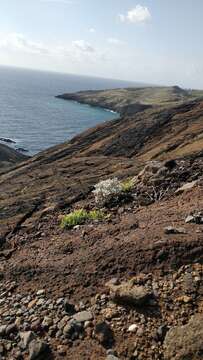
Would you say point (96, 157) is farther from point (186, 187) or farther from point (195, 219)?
point (195, 219)

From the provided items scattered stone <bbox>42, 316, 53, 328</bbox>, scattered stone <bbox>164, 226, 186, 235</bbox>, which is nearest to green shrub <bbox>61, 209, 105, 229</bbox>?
scattered stone <bbox>164, 226, 186, 235</bbox>

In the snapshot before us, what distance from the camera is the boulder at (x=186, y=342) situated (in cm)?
692

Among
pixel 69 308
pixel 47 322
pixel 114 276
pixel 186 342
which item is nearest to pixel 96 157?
pixel 114 276

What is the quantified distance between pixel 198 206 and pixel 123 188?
425 centimetres

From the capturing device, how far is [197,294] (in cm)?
837

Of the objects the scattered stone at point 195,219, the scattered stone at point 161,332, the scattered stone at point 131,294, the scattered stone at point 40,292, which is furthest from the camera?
the scattered stone at point 195,219

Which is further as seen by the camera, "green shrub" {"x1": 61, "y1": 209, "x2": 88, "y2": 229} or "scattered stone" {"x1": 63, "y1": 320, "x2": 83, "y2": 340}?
"green shrub" {"x1": 61, "y1": 209, "x2": 88, "y2": 229}

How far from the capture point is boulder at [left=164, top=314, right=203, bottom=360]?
6.92 metres

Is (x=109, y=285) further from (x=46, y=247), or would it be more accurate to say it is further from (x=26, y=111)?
(x=26, y=111)

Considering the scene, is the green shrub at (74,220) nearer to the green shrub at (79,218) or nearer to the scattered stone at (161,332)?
the green shrub at (79,218)

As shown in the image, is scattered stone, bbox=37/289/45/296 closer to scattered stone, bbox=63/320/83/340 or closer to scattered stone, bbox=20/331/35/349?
scattered stone, bbox=20/331/35/349

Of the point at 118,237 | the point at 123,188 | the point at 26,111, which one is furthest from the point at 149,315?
the point at 26,111

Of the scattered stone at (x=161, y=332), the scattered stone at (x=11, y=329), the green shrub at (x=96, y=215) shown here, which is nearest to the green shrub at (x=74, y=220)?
the green shrub at (x=96, y=215)

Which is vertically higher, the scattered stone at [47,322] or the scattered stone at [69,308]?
the scattered stone at [69,308]
